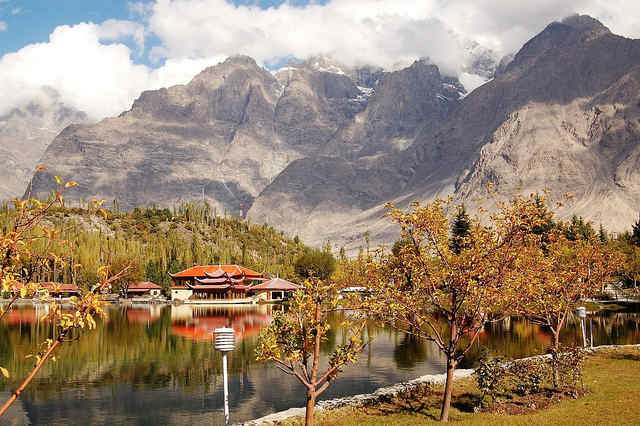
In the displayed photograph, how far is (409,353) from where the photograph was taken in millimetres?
53656

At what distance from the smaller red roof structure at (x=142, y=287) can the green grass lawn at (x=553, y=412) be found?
13443 centimetres

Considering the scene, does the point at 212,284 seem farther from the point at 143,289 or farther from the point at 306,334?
the point at 306,334

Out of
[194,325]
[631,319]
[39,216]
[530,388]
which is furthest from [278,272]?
[39,216]

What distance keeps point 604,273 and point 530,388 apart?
17.2 metres

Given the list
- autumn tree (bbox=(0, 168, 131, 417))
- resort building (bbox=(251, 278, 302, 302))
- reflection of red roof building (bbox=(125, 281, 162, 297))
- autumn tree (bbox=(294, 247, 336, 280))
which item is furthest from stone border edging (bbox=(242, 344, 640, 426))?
reflection of red roof building (bbox=(125, 281, 162, 297))

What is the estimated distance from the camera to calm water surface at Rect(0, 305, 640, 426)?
32812 millimetres

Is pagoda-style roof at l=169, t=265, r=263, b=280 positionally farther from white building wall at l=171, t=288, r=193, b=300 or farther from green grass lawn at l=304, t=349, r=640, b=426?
green grass lawn at l=304, t=349, r=640, b=426

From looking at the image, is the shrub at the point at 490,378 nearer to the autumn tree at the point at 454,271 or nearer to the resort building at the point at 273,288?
Result: the autumn tree at the point at 454,271

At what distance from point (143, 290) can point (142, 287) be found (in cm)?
166

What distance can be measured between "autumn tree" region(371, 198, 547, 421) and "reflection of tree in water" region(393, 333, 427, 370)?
2184 cm

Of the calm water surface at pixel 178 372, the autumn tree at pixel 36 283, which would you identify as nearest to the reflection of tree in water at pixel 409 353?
the calm water surface at pixel 178 372

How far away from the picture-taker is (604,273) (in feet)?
143

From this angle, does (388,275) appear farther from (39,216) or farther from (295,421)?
(39,216)

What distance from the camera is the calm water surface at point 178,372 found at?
108 feet
